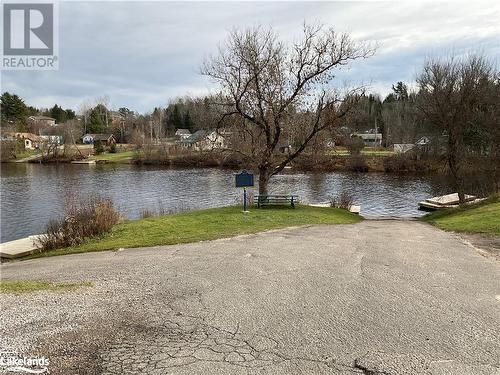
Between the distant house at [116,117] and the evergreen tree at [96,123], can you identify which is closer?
the evergreen tree at [96,123]

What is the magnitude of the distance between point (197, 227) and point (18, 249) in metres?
6.50

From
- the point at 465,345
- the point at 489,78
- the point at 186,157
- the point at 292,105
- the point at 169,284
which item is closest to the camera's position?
the point at 465,345

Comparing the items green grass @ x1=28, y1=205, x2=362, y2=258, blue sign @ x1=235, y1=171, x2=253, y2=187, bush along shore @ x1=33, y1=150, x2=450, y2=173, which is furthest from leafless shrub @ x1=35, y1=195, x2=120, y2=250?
bush along shore @ x1=33, y1=150, x2=450, y2=173

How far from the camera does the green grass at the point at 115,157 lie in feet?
279

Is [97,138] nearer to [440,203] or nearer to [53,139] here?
[53,139]

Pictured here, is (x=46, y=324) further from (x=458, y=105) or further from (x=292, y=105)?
(x=458, y=105)

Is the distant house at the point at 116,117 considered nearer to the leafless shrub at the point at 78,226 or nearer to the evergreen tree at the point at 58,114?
the evergreen tree at the point at 58,114

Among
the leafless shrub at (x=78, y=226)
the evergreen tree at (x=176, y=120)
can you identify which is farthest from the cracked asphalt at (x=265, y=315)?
the evergreen tree at (x=176, y=120)

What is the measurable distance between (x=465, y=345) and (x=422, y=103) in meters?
24.3

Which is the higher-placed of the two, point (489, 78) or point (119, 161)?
point (489, 78)

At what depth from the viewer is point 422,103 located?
2694cm

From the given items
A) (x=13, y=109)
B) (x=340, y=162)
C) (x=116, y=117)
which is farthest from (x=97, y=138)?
(x=340, y=162)

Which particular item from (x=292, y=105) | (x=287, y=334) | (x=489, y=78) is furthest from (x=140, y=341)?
(x=489, y=78)

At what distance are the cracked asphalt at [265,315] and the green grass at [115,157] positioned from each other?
77626mm
